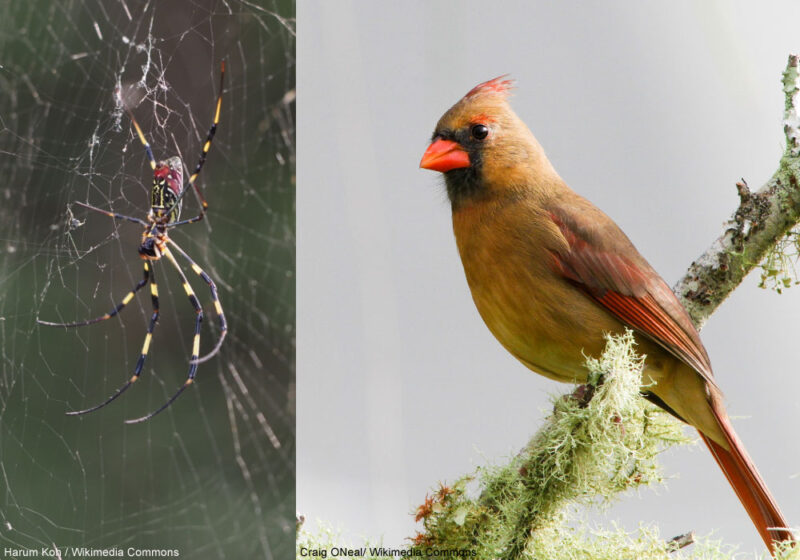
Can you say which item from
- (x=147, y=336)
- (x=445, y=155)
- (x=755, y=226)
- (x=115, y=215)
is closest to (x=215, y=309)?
(x=147, y=336)

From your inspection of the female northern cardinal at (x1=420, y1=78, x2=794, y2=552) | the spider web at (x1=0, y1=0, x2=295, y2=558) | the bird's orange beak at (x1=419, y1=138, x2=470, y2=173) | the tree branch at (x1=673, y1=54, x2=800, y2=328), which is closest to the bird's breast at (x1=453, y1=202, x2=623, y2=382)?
the female northern cardinal at (x1=420, y1=78, x2=794, y2=552)

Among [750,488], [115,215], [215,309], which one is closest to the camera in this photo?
[750,488]

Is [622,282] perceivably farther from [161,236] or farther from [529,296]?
[161,236]

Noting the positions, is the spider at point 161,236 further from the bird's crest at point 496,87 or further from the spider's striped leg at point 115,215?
the bird's crest at point 496,87

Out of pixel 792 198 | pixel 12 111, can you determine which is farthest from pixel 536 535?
pixel 12 111

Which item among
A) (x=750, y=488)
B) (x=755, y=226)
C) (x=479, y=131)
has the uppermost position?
(x=479, y=131)

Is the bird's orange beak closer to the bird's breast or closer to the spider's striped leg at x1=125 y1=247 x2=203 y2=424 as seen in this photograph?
the bird's breast
